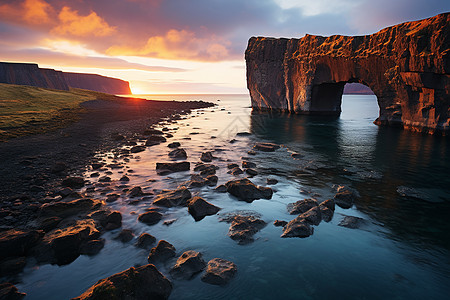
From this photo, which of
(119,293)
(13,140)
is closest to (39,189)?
(119,293)

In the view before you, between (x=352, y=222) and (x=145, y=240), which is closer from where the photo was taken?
(x=145, y=240)

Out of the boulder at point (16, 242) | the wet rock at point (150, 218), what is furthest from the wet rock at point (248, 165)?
the boulder at point (16, 242)

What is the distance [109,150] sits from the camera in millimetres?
21016

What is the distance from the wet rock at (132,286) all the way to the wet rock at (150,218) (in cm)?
366

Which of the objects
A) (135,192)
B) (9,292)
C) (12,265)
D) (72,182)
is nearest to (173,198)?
(135,192)

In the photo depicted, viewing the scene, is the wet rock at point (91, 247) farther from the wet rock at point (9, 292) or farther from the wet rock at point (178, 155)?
the wet rock at point (178, 155)

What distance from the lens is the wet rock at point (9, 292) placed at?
220 inches

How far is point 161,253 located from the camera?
23.9ft

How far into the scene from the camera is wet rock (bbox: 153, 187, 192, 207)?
10837 millimetres

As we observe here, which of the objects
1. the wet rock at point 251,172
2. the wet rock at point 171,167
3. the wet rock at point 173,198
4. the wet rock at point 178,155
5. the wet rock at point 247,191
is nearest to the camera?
the wet rock at point 173,198

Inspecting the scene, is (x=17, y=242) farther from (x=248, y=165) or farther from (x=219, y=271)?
(x=248, y=165)

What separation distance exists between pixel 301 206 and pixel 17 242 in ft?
32.4

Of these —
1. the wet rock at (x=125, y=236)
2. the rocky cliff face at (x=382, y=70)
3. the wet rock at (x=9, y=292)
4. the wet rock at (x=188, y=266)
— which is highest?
the rocky cliff face at (x=382, y=70)

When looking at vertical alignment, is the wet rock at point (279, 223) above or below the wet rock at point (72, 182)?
below
